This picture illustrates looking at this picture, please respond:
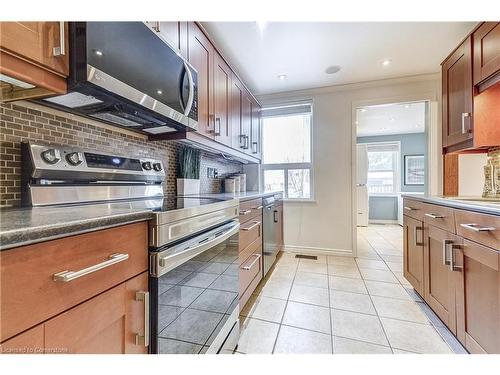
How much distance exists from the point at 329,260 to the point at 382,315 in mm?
1281

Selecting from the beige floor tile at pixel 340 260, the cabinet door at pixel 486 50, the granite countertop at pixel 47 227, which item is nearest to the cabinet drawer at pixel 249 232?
the granite countertop at pixel 47 227

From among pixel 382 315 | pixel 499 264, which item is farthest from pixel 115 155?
pixel 382 315

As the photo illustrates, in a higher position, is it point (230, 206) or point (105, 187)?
point (105, 187)

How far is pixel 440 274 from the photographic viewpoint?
155 cm

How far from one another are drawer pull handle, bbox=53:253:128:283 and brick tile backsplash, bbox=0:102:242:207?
0.61 metres

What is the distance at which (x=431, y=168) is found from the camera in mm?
2762

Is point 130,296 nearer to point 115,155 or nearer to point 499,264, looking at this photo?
point 115,155

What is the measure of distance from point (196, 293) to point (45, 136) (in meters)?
1.01

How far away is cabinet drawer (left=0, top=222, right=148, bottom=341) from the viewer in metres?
0.45

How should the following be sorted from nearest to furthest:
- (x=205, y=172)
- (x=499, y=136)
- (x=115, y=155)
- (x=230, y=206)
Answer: (x=115, y=155) < (x=230, y=206) < (x=499, y=136) < (x=205, y=172)

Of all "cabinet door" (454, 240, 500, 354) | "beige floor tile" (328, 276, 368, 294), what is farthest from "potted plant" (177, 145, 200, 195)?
"cabinet door" (454, 240, 500, 354)

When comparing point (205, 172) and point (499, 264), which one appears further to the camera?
point (205, 172)

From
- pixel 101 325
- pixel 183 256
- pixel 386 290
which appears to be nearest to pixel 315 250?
pixel 386 290

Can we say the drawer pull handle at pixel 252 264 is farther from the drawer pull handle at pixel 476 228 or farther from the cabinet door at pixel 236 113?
the drawer pull handle at pixel 476 228
